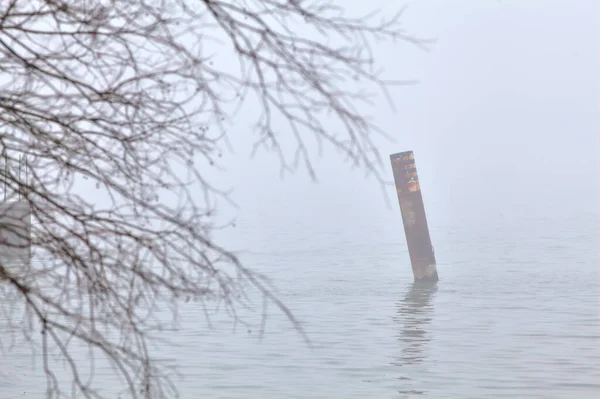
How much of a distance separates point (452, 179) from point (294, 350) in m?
142

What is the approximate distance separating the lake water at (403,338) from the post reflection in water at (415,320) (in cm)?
3

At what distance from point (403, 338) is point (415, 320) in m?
2.20

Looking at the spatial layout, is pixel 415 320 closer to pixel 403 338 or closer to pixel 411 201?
pixel 403 338

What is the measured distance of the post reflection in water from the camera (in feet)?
45.7

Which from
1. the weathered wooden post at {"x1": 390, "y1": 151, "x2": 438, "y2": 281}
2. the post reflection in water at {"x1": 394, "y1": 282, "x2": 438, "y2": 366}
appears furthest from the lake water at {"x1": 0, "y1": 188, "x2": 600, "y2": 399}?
the weathered wooden post at {"x1": 390, "y1": 151, "x2": 438, "y2": 281}

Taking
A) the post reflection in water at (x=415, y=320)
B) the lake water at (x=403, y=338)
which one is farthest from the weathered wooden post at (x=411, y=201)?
the lake water at (x=403, y=338)

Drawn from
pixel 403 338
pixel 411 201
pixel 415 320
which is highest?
pixel 411 201

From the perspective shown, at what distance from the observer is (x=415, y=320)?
17.8 metres

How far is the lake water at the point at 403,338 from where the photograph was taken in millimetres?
11656

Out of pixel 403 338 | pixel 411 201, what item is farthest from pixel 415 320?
pixel 411 201

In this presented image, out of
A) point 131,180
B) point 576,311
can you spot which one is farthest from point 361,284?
point 131,180

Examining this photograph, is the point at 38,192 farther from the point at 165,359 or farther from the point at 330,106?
the point at 165,359

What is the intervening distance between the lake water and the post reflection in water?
0.03m

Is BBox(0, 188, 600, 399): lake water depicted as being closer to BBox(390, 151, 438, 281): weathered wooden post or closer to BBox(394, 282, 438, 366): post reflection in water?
BBox(394, 282, 438, 366): post reflection in water
